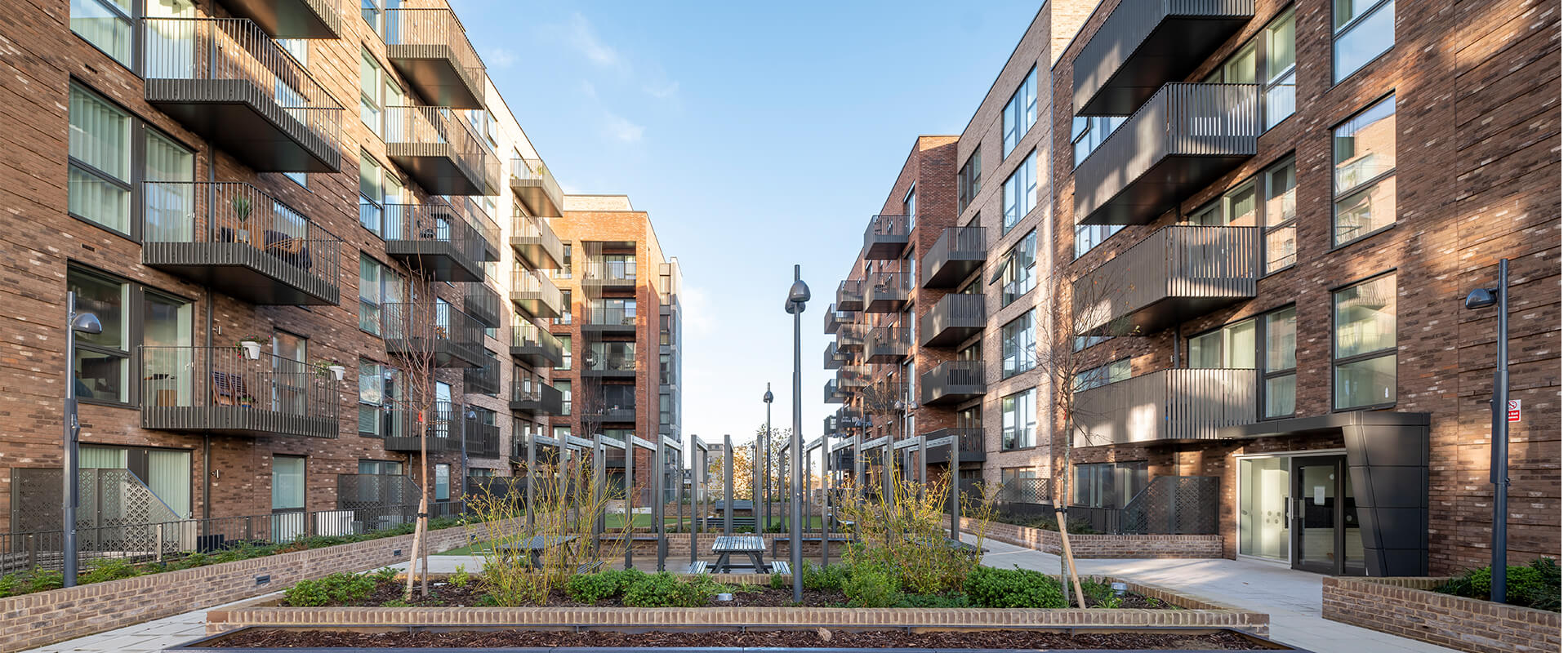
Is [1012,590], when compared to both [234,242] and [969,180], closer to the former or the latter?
[234,242]

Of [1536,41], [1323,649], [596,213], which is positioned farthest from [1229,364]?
[596,213]

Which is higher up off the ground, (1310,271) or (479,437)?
(1310,271)

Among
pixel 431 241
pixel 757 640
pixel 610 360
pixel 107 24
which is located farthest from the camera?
pixel 610 360

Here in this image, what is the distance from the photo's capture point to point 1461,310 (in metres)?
13.0

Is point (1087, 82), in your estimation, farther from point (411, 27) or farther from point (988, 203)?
point (411, 27)

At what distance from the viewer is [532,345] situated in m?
39.3

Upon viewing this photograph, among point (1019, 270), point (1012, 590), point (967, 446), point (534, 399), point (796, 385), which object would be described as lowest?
point (967, 446)

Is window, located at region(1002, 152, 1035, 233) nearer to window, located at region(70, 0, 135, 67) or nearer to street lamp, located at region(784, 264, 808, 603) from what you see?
street lamp, located at region(784, 264, 808, 603)

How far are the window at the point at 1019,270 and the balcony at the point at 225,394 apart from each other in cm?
1975

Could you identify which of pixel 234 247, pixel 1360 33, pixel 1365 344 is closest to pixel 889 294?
pixel 1360 33

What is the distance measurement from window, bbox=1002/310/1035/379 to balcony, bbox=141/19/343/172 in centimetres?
1971

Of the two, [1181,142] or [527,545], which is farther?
[1181,142]

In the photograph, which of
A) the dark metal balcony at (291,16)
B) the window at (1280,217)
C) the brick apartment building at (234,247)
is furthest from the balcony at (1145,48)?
the dark metal balcony at (291,16)

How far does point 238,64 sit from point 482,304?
1519cm
